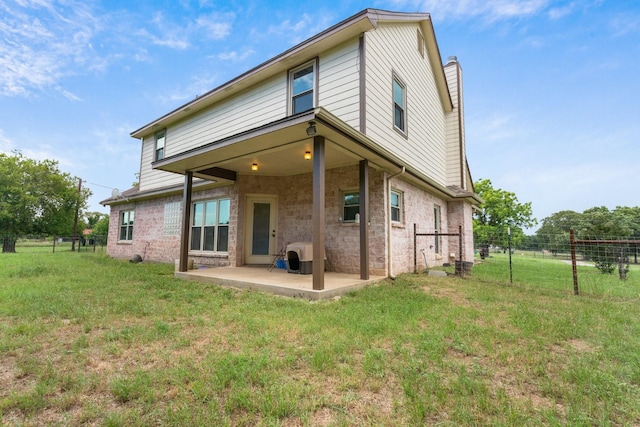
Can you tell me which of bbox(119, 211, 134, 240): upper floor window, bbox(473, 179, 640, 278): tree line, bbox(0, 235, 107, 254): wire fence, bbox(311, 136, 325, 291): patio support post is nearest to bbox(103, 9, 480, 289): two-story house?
bbox(311, 136, 325, 291): patio support post

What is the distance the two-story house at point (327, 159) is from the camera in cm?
565

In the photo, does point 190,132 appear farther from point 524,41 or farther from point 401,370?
point 524,41

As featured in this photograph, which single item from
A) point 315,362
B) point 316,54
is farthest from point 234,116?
point 315,362

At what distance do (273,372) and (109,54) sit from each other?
16.1m

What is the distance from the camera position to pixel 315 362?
227cm

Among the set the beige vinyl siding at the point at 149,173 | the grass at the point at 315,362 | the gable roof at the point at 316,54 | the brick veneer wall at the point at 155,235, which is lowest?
the grass at the point at 315,362

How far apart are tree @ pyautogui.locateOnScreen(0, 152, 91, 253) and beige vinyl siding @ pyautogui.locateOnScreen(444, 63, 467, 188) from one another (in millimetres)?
26085

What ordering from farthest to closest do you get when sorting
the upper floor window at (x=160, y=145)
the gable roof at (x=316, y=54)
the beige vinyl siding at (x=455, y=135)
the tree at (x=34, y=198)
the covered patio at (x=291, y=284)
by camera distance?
the tree at (x=34, y=198) → the upper floor window at (x=160, y=145) → the beige vinyl siding at (x=455, y=135) → the gable roof at (x=316, y=54) → the covered patio at (x=291, y=284)

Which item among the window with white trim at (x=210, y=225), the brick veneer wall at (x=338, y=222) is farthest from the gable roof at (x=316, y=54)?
the window with white trim at (x=210, y=225)

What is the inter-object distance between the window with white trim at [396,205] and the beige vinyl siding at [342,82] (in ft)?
7.36

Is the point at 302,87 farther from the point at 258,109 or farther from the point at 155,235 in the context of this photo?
the point at 155,235

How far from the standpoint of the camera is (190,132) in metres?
9.97

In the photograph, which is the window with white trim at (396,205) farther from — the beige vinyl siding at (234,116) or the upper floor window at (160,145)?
the upper floor window at (160,145)

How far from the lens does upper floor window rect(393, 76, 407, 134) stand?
735 centimetres
